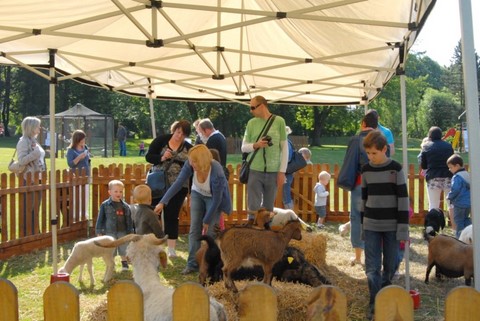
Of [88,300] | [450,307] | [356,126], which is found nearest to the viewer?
[450,307]

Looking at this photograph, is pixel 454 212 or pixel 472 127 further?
pixel 454 212

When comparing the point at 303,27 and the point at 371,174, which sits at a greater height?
the point at 303,27

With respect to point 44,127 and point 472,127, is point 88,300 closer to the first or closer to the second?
point 472,127

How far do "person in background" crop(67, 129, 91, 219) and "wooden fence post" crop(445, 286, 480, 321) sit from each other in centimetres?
922

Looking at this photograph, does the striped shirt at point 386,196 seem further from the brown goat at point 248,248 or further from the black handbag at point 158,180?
the black handbag at point 158,180

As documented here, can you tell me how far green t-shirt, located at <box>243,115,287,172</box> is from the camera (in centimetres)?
746

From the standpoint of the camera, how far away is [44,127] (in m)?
39.6

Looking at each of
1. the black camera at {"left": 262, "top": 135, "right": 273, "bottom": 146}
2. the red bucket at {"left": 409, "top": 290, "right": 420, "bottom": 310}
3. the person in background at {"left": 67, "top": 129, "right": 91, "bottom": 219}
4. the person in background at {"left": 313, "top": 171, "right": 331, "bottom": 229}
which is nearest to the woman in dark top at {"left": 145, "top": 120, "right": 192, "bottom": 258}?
the black camera at {"left": 262, "top": 135, "right": 273, "bottom": 146}

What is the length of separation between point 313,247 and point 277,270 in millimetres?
1543

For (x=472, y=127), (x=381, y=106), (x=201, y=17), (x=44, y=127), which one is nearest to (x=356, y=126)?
(x=381, y=106)

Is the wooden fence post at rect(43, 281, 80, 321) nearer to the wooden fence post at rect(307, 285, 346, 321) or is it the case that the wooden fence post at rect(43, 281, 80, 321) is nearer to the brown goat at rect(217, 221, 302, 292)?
the wooden fence post at rect(307, 285, 346, 321)

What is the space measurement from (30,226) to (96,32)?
3522 mm

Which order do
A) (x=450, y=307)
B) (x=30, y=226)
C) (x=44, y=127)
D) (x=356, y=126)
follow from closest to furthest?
1. (x=450, y=307)
2. (x=30, y=226)
3. (x=44, y=127)
4. (x=356, y=126)

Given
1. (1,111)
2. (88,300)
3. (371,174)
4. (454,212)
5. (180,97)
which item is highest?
(1,111)
